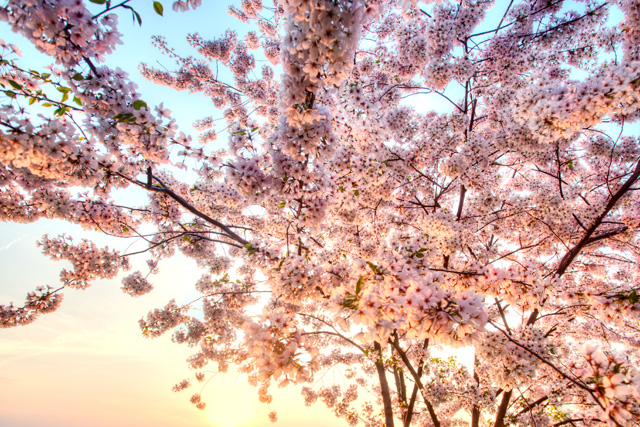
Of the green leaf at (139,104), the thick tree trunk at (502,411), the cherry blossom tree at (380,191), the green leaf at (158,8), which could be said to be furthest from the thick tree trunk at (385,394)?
the green leaf at (158,8)

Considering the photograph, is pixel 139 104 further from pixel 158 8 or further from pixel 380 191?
pixel 380 191

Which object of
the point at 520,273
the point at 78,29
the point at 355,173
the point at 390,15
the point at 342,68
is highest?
the point at 390,15

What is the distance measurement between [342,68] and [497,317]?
11504 millimetres

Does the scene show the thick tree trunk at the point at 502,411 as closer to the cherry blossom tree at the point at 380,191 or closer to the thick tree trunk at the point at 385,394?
the cherry blossom tree at the point at 380,191

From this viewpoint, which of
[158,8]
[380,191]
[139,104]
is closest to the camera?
[158,8]

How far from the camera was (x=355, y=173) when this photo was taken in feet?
18.3

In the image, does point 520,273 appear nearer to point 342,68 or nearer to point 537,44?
point 342,68

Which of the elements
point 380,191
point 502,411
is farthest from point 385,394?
point 380,191

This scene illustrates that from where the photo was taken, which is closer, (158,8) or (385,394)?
(158,8)

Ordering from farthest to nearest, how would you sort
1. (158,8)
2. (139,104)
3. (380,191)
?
(380,191)
(139,104)
(158,8)

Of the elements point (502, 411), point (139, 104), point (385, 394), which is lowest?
point (502, 411)

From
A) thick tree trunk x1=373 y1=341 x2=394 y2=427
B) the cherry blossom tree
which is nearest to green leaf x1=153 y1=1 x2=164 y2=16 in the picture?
the cherry blossom tree

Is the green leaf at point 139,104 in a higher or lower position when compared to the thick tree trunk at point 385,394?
higher

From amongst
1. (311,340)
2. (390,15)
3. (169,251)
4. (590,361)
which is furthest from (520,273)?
(390,15)
